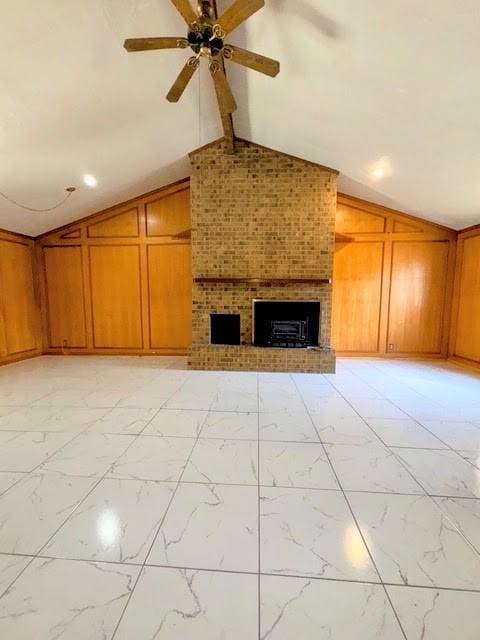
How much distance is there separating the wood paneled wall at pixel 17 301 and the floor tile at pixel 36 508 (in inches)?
151

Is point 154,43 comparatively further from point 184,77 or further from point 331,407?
point 331,407

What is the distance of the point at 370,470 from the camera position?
1.83 meters

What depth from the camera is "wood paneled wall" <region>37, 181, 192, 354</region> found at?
16.4 feet

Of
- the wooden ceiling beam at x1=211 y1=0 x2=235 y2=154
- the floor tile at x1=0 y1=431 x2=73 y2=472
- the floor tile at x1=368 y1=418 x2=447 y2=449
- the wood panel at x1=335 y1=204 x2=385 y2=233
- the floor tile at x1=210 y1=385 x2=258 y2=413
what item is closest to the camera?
the floor tile at x1=0 y1=431 x2=73 y2=472

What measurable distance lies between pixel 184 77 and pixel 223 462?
2.70 meters

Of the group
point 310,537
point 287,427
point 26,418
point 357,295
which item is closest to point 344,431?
point 287,427

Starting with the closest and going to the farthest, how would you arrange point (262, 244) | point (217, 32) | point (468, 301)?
1. point (217, 32)
2. point (262, 244)
3. point (468, 301)

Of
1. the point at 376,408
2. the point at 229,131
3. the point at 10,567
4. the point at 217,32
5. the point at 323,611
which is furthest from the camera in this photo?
the point at 229,131

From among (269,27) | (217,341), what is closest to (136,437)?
(217,341)

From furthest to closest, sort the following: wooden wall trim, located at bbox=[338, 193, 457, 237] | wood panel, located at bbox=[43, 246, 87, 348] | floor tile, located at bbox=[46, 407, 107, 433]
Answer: wood panel, located at bbox=[43, 246, 87, 348]
wooden wall trim, located at bbox=[338, 193, 457, 237]
floor tile, located at bbox=[46, 407, 107, 433]

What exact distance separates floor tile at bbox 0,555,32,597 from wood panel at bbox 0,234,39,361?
4323 mm

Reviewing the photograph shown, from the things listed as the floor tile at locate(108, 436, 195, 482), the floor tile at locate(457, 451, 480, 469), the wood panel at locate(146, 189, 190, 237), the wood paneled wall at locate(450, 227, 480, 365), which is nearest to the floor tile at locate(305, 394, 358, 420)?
the floor tile at locate(457, 451, 480, 469)

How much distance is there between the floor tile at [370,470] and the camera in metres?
1.68

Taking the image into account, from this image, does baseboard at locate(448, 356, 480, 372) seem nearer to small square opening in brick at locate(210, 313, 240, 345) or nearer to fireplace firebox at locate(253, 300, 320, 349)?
fireplace firebox at locate(253, 300, 320, 349)
